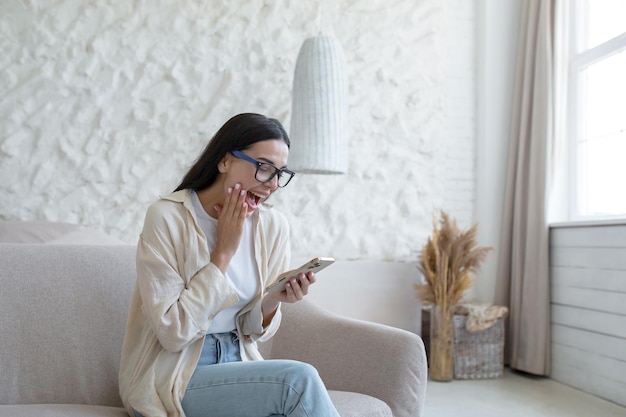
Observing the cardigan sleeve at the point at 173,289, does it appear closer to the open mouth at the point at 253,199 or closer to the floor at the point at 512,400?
the open mouth at the point at 253,199

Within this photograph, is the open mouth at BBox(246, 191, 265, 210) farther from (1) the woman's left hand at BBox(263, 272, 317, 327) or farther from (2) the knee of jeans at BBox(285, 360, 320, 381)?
(2) the knee of jeans at BBox(285, 360, 320, 381)

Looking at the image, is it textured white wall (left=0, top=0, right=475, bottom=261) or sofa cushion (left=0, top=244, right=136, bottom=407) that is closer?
sofa cushion (left=0, top=244, right=136, bottom=407)

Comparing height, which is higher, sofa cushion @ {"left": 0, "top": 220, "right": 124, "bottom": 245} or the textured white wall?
the textured white wall

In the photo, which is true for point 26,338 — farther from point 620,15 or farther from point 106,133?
point 620,15

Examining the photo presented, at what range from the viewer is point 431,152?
13.8 ft

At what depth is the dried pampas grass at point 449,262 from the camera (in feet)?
12.4

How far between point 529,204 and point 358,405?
247 cm

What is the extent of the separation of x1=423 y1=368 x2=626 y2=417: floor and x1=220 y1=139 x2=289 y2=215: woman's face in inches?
70.7

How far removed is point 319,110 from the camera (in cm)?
344

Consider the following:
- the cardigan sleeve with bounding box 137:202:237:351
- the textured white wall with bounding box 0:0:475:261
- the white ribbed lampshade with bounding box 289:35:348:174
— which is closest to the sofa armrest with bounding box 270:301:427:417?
the cardigan sleeve with bounding box 137:202:237:351

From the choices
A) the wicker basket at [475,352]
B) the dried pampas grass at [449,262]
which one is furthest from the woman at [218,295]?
the wicker basket at [475,352]

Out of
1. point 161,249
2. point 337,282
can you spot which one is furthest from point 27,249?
point 337,282

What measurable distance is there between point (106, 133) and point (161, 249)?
2130mm

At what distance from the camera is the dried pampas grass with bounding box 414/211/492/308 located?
3.79 m
